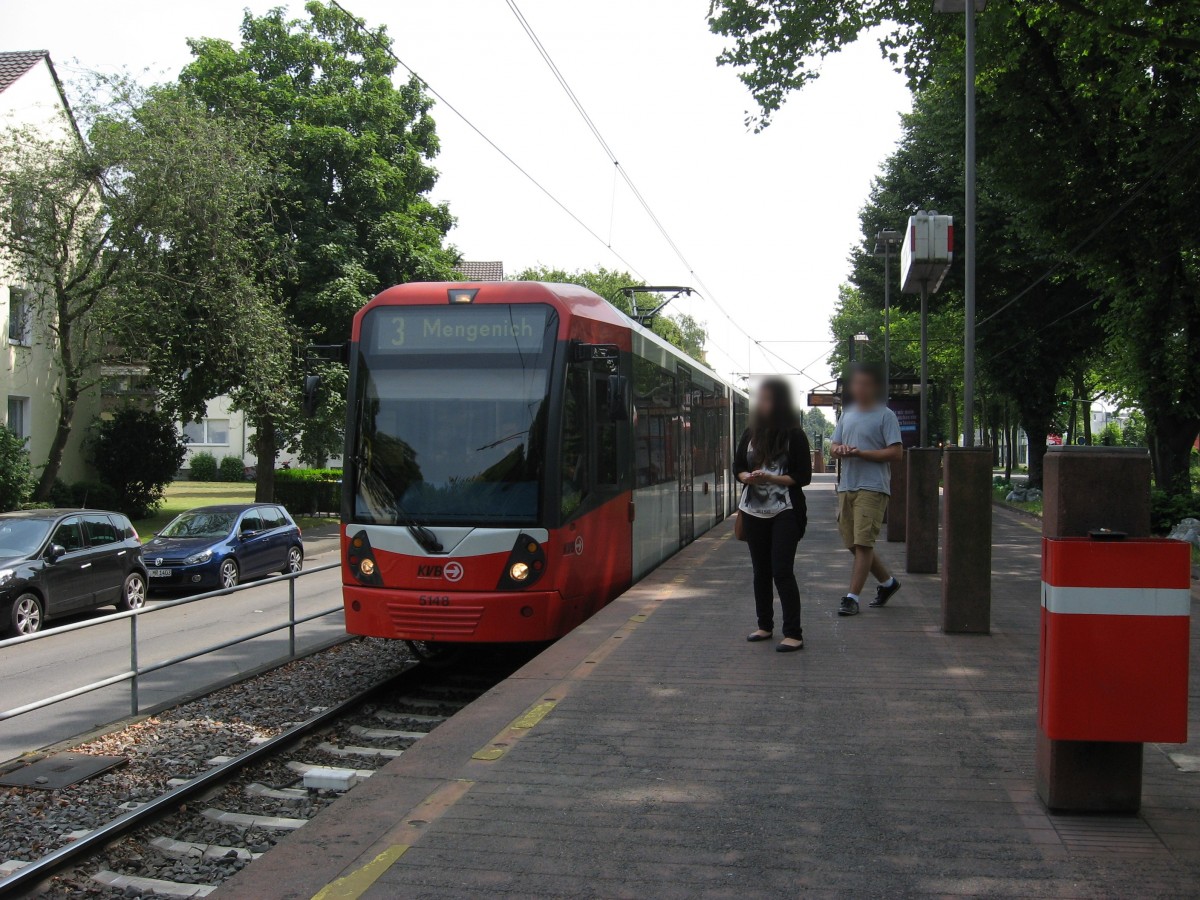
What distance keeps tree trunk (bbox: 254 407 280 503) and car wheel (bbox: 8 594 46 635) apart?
49.7 feet

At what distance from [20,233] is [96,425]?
27.8 feet

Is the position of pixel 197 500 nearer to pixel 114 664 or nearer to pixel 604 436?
pixel 114 664

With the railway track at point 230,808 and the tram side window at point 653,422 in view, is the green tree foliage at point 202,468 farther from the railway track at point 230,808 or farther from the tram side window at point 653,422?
the railway track at point 230,808

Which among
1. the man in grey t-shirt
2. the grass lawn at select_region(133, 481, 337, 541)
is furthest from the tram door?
the grass lawn at select_region(133, 481, 337, 541)

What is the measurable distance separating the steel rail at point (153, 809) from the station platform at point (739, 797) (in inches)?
58.5

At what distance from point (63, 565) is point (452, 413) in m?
7.98

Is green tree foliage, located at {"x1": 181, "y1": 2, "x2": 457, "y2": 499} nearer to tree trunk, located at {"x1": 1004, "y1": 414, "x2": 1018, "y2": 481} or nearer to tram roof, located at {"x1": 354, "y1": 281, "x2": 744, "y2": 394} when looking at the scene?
tram roof, located at {"x1": 354, "y1": 281, "x2": 744, "y2": 394}

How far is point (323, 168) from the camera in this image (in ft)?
100.0

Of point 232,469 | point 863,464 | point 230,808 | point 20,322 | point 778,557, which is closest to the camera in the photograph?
point 230,808

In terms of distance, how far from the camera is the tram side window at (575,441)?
8773 mm

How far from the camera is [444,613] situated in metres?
8.35

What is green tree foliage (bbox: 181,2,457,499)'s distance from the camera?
28.8 meters

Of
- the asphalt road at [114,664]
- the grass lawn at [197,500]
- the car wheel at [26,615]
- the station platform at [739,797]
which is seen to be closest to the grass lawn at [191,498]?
the grass lawn at [197,500]

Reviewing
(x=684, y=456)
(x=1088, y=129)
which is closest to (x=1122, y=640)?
(x=684, y=456)
